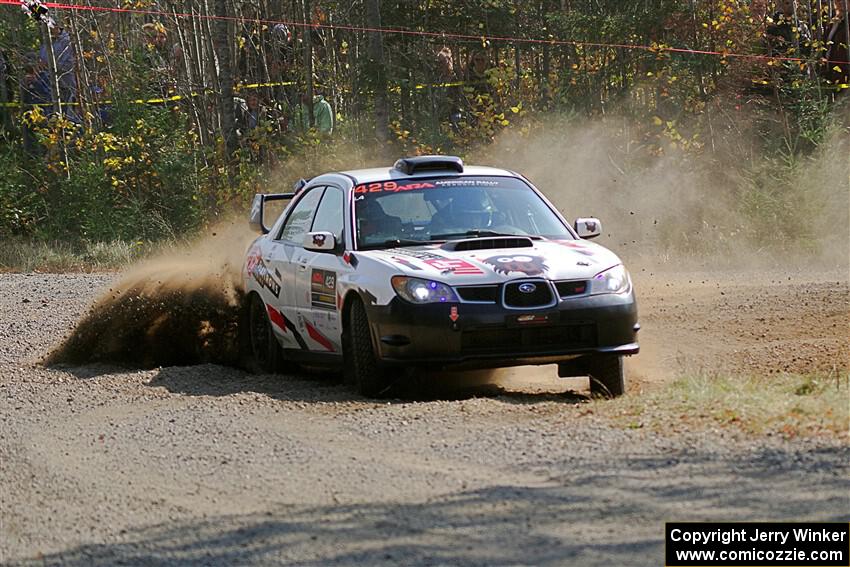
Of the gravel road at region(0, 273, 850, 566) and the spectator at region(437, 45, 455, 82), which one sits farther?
the spectator at region(437, 45, 455, 82)

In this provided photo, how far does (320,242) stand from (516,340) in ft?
5.90

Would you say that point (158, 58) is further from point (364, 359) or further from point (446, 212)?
point (364, 359)

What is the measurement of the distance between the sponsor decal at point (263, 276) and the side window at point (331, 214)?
0.60m

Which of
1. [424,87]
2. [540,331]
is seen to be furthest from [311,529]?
[424,87]

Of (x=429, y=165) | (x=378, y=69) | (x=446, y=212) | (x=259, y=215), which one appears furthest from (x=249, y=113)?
(x=446, y=212)

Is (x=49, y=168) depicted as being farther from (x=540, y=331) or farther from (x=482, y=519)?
(x=482, y=519)

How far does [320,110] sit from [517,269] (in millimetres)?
17578

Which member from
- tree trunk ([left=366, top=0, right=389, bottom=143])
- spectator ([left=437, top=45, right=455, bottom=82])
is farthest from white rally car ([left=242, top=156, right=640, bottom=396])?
spectator ([left=437, top=45, right=455, bottom=82])

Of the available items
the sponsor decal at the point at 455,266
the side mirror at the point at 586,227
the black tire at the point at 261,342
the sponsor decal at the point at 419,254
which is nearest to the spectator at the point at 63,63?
the black tire at the point at 261,342

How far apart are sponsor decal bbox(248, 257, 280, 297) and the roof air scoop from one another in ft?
4.60

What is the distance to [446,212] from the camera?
10.2 m

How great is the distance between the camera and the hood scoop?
961 cm

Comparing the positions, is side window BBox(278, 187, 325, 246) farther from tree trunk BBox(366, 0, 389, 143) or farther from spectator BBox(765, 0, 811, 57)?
tree trunk BBox(366, 0, 389, 143)

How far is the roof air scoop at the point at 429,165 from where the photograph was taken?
35.1 ft
